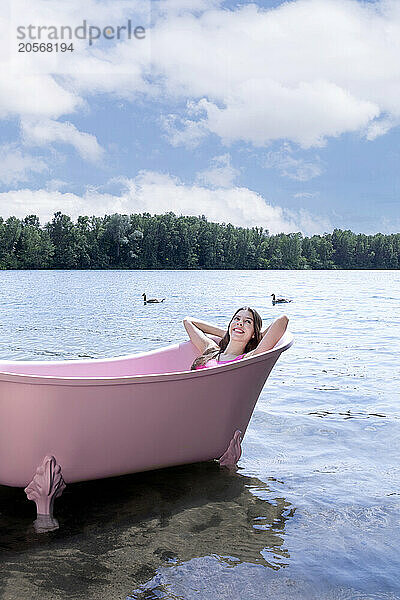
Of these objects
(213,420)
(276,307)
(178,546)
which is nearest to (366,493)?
(213,420)

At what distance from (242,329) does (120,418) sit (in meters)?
1.34

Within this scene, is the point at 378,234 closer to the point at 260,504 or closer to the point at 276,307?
the point at 276,307

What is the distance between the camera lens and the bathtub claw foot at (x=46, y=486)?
3.37 meters

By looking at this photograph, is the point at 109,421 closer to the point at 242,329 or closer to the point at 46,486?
the point at 46,486

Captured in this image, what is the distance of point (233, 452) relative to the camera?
4.20 meters

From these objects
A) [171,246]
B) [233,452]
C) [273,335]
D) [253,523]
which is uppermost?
[171,246]

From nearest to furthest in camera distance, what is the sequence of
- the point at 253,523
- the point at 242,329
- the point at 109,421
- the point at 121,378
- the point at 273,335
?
the point at 121,378 → the point at 109,421 → the point at 253,523 → the point at 273,335 → the point at 242,329

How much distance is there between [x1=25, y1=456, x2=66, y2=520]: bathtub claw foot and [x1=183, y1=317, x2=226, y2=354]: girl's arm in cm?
161

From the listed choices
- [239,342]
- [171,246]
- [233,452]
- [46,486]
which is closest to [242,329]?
[239,342]

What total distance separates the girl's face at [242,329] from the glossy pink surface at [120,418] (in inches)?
17.0

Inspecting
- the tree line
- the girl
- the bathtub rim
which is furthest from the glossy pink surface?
the tree line

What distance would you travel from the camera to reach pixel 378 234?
80938 millimetres

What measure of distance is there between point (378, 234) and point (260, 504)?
3172 inches

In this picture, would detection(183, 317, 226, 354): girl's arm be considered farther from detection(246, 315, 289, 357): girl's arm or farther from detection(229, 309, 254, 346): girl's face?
detection(246, 315, 289, 357): girl's arm
